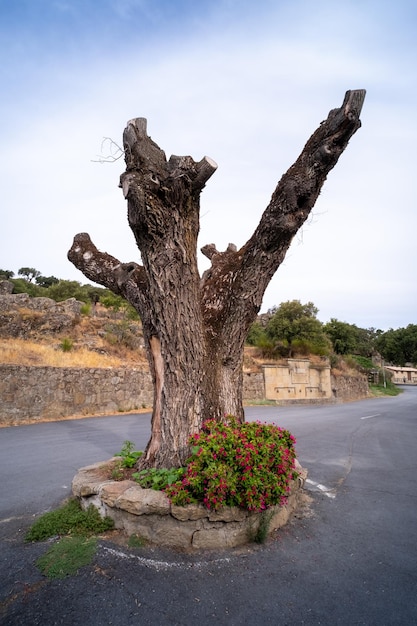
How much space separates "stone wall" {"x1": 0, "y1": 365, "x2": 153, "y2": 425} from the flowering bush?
1093 centimetres

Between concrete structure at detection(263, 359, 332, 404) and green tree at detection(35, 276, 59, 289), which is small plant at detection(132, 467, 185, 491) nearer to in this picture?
concrete structure at detection(263, 359, 332, 404)

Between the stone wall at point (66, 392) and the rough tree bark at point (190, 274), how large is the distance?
10.1 meters

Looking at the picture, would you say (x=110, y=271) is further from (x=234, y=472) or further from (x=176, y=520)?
(x=176, y=520)

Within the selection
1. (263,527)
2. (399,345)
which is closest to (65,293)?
(263,527)

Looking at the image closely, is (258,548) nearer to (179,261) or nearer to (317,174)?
(179,261)

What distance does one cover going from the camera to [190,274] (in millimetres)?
4367

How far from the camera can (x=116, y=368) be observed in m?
16.0

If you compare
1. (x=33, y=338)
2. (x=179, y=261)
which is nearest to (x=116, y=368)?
(x=33, y=338)

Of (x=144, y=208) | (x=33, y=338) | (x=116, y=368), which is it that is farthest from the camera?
(x=33, y=338)

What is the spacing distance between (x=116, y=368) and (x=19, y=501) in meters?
11.6

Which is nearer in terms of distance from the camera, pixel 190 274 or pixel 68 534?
pixel 68 534

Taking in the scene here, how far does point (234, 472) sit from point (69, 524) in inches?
73.1

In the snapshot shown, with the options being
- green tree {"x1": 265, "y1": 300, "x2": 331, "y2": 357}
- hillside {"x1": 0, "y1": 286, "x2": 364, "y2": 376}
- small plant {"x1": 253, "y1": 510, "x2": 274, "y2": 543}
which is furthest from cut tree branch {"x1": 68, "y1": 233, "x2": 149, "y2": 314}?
green tree {"x1": 265, "y1": 300, "x2": 331, "y2": 357}

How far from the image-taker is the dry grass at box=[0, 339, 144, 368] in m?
14.2
